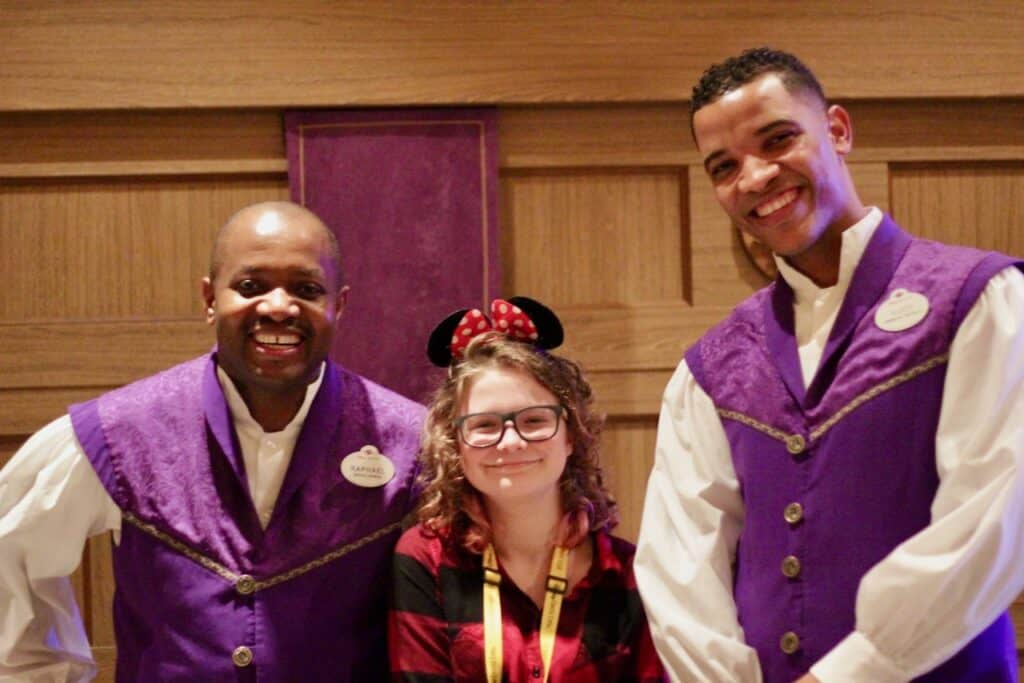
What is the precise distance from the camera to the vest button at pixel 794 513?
5.20 ft

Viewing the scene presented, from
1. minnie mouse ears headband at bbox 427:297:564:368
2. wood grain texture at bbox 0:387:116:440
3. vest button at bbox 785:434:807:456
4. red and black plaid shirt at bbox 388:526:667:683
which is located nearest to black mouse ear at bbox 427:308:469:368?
minnie mouse ears headband at bbox 427:297:564:368

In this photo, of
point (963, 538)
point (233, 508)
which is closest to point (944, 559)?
point (963, 538)

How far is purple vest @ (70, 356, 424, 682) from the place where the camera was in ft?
6.20

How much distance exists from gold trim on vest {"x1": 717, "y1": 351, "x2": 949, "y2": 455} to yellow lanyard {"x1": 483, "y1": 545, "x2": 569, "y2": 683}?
17.2 inches

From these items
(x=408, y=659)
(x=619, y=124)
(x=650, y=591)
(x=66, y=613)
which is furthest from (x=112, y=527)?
(x=619, y=124)

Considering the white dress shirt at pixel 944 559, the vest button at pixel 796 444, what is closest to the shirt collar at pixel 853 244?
the white dress shirt at pixel 944 559

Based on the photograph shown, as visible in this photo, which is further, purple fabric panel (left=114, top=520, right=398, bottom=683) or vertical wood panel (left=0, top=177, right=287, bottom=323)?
vertical wood panel (left=0, top=177, right=287, bottom=323)

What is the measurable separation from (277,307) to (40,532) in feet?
1.78

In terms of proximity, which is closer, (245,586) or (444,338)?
(245,586)

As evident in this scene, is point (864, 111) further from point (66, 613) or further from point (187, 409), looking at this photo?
point (66, 613)

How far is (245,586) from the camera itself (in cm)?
188

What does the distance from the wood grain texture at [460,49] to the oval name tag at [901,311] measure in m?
1.31

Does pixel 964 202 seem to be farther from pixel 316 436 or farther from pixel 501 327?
pixel 316 436

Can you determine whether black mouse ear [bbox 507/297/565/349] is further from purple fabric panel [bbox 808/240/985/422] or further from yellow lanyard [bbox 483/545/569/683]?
purple fabric panel [bbox 808/240/985/422]
